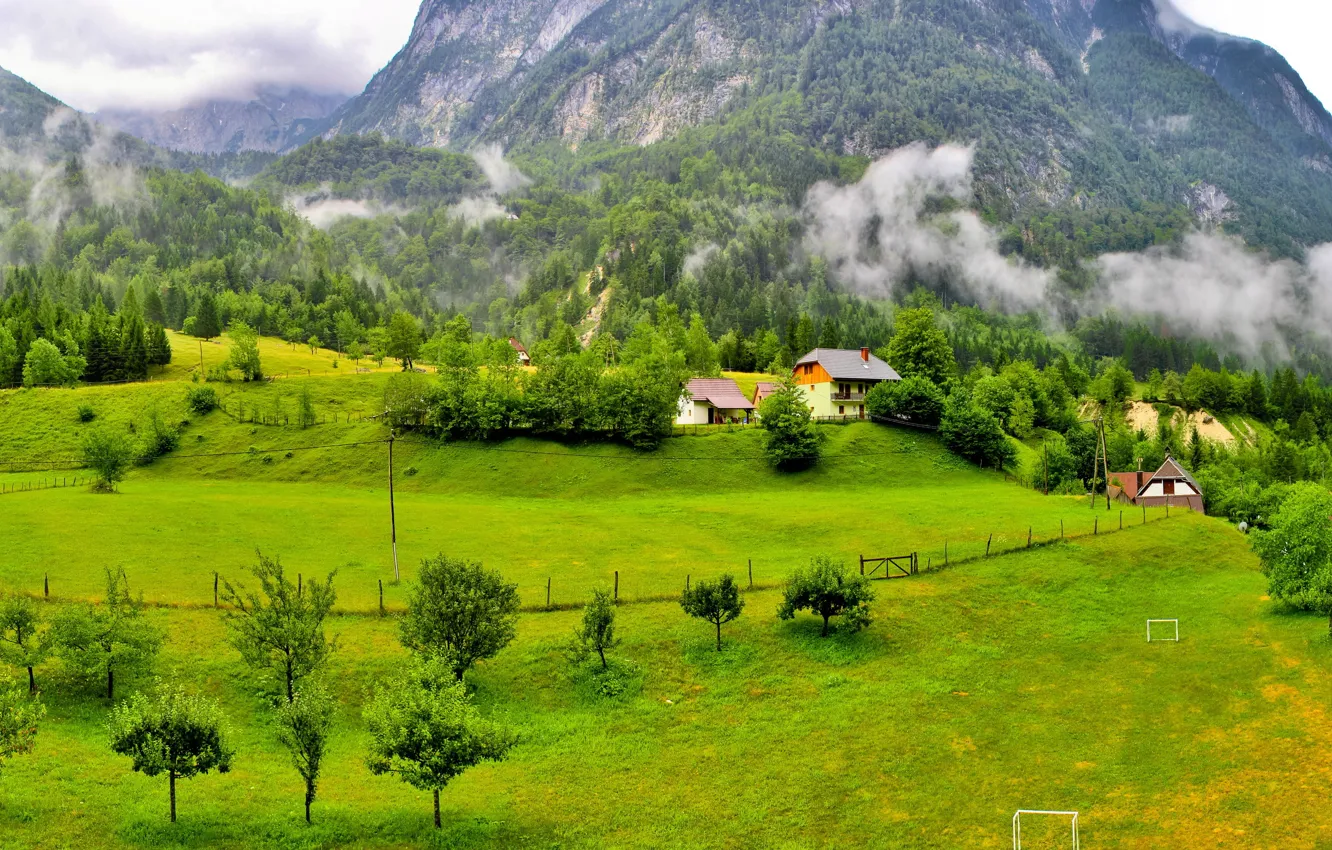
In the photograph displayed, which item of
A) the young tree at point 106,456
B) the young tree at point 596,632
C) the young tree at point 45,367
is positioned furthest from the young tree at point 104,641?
the young tree at point 45,367

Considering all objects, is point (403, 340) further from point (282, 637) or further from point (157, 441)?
point (282, 637)

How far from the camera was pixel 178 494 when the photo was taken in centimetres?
9069

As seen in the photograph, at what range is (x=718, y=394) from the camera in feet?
443

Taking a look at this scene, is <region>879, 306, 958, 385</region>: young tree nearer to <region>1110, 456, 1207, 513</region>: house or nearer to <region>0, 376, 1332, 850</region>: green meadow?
<region>1110, 456, 1207, 513</region>: house

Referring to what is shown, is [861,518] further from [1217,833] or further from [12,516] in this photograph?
[12,516]

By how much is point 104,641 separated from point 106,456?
5225cm

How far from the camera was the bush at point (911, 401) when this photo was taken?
120 m

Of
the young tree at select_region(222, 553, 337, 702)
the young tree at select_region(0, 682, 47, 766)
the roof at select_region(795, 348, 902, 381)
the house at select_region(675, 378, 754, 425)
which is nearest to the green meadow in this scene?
the young tree at select_region(0, 682, 47, 766)

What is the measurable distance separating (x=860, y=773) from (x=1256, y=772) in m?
16.6

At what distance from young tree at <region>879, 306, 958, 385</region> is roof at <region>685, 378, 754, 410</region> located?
24471 mm

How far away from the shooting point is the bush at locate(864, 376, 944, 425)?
120 metres

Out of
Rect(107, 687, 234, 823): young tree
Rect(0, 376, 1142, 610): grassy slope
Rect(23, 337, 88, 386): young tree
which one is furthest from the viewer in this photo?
Rect(23, 337, 88, 386): young tree

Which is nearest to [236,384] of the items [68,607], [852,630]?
[68,607]

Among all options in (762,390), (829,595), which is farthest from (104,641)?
(762,390)
